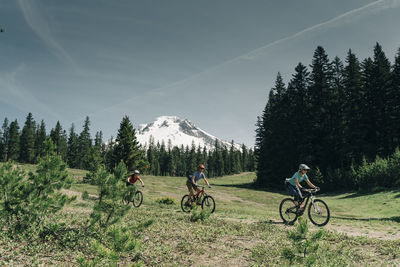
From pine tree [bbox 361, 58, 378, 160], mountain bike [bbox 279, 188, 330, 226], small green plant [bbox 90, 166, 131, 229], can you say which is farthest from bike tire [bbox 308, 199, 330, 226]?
pine tree [bbox 361, 58, 378, 160]

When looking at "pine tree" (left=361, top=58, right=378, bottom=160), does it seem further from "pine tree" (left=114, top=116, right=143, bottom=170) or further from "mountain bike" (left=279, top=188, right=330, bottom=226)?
"pine tree" (left=114, top=116, right=143, bottom=170)

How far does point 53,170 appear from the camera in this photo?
7.78 meters

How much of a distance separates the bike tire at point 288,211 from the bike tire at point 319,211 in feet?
2.16

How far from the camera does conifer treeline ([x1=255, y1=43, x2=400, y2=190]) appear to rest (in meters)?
42.1

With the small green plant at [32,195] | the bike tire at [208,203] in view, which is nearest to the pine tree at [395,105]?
the bike tire at [208,203]

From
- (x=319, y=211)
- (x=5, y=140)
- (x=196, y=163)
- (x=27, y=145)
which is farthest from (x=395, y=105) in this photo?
(x=5, y=140)

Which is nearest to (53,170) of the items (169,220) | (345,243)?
(169,220)

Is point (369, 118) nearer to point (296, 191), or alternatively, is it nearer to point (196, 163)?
point (296, 191)

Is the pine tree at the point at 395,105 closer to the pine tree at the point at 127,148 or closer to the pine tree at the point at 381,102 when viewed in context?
the pine tree at the point at 381,102

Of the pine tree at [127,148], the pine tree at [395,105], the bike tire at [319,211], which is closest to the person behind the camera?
the bike tire at [319,211]

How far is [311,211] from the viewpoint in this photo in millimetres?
10875

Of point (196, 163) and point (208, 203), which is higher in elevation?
point (196, 163)

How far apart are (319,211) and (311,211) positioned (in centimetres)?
33

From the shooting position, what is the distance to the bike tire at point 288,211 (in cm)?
1105
